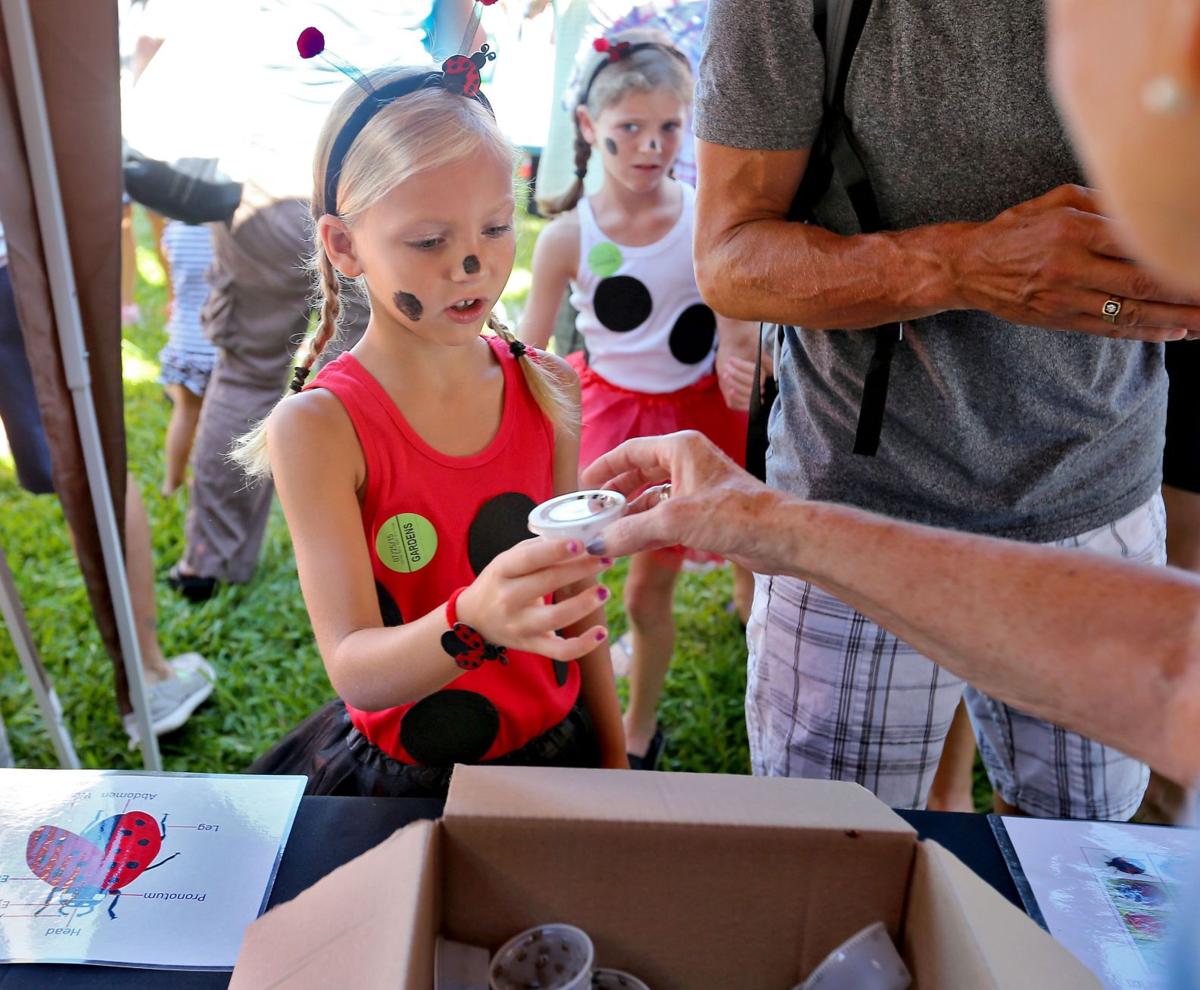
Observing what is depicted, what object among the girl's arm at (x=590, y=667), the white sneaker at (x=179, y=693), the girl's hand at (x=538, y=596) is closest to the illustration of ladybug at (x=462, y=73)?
the girl's arm at (x=590, y=667)

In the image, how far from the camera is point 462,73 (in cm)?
123

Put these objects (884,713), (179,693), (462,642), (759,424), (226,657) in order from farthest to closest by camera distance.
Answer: (226,657)
(179,693)
(759,424)
(884,713)
(462,642)

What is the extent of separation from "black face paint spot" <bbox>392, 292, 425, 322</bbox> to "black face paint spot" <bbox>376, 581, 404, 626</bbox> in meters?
0.34

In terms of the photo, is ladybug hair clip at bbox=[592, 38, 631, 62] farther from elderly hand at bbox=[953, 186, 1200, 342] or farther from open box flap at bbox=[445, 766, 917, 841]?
open box flap at bbox=[445, 766, 917, 841]

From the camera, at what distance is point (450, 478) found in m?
1.31

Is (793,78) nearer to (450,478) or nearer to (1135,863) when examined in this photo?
(450,478)

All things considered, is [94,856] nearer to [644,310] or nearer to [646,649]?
[646,649]

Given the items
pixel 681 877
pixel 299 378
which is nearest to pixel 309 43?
pixel 299 378

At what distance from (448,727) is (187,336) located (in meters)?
2.38

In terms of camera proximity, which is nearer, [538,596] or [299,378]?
[538,596]

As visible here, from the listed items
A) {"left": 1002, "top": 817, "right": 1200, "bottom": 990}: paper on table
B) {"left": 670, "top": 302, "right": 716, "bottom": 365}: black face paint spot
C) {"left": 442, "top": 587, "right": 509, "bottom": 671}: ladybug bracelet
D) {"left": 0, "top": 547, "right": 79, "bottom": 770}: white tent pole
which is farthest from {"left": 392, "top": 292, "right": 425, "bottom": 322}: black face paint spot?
{"left": 670, "top": 302, "right": 716, "bottom": 365}: black face paint spot

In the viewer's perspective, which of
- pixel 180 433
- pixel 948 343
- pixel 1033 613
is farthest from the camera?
pixel 180 433

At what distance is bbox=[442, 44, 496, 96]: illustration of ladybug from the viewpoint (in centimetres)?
123

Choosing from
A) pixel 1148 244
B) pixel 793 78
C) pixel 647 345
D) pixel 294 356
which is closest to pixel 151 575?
pixel 294 356
